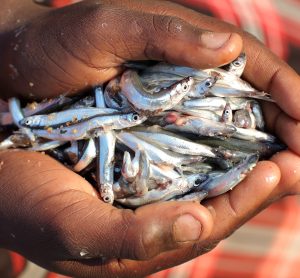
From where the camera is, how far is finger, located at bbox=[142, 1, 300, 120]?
1.80m

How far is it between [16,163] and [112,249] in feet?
1.64

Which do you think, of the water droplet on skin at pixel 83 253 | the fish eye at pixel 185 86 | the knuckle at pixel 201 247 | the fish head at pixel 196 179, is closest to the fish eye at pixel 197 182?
the fish head at pixel 196 179

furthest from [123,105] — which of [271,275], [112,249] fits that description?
[271,275]

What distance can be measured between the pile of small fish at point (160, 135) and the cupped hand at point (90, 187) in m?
0.06

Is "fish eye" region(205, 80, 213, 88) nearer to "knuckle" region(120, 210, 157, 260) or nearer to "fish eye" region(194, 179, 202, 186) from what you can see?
"fish eye" region(194, 179, 202, 186)

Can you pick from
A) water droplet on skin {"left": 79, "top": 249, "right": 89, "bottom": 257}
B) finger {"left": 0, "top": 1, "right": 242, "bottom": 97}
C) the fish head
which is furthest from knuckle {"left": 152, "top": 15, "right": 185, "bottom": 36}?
water droplet on skin {"left": 79, "top": 249, "right": 89, "bottom": 257}

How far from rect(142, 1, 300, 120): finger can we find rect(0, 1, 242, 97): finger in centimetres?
8

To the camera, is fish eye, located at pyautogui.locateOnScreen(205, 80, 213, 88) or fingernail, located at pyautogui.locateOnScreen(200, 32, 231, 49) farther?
fish eye, located at pyautogui.locateOnScreen(205, 80, 213, 88)

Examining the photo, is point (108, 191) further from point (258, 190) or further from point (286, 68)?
point (286, 68)

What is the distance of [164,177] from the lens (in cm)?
176

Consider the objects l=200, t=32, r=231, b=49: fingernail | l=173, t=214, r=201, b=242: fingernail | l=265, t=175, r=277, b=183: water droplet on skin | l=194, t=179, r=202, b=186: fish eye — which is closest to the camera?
l=173, t=214, r=201, b=242: fingernail

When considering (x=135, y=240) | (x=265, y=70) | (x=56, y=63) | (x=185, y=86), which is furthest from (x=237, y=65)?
(x=135, y=240)

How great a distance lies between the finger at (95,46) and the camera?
5.03 feet

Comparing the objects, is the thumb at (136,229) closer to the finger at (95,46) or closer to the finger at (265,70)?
the finger at (95,46)
